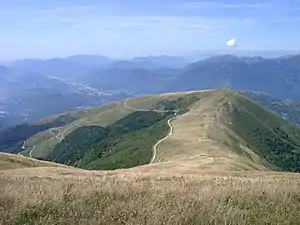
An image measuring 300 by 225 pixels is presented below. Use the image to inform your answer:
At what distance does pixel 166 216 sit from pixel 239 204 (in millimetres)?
2630

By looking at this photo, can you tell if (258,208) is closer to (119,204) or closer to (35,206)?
(119,204)

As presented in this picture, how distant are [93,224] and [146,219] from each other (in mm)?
1016

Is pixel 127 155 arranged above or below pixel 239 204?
below

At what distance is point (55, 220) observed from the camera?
841 cm

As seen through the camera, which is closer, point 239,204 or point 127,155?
point 239,204

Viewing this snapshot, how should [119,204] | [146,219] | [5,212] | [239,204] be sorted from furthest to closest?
[239,204]
[119,204]
[5,212]
[146,219]

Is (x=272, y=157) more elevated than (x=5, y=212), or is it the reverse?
(x=5, y=212)

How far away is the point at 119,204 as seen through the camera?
30.9 ft

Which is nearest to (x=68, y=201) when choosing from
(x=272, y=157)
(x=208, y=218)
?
(x=208, y=218)

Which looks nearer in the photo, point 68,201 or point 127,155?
point 68,201

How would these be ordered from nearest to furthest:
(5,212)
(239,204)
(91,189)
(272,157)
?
(5,212) < (239,204) < (91,189) < (272,157)

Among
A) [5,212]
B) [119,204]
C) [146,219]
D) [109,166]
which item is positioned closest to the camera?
[146,219]

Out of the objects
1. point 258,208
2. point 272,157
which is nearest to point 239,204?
point 258,208

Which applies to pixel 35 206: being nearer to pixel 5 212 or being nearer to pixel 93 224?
pixel 5 212
